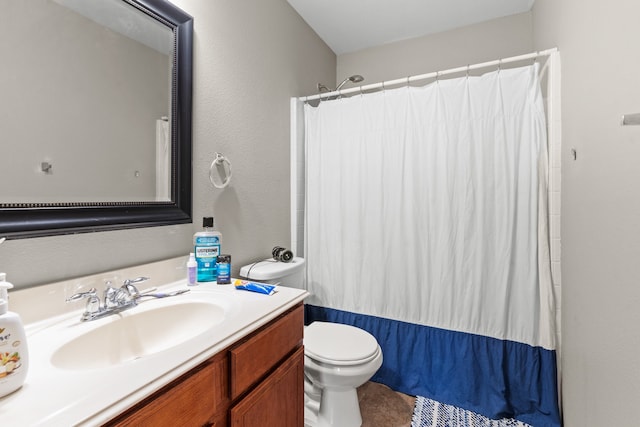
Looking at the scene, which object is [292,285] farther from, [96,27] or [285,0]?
[285,0]

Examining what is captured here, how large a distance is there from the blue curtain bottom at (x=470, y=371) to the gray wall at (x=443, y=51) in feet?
6.36

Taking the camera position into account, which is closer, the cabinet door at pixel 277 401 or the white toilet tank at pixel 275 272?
the cabinet door at pixel 277 401

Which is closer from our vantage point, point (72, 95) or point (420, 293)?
point (72, 95)

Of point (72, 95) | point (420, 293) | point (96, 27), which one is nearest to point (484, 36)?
point (420, 293)

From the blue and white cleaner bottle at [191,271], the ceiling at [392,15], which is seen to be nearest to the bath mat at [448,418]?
the blue and white cleaner bottle at [191,271]

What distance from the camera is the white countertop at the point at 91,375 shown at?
48 cm

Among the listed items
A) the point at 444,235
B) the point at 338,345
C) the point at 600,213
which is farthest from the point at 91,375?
the point at 444,235

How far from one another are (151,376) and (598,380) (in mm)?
1369

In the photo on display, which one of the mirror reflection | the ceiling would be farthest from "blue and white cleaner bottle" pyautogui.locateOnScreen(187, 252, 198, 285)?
the ceiling

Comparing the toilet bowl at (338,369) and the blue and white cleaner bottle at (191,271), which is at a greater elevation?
the blue and white cleaner bottle at (191,271)

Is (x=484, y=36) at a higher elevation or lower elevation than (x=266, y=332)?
higher

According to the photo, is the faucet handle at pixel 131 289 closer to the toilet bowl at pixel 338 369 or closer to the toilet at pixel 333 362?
the toilet at pixel 333 362

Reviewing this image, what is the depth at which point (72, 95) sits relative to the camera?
0.92 metres

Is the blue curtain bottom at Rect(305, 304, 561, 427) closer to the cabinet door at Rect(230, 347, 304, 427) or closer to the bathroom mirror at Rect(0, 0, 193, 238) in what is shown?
the cabinet door at Rect(230, 347, 304, 427)
